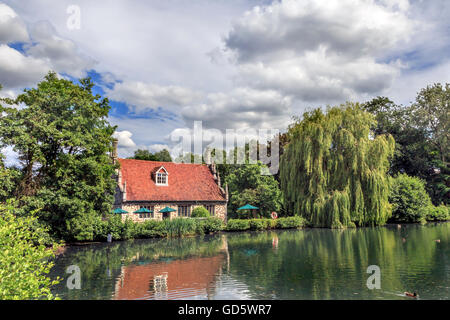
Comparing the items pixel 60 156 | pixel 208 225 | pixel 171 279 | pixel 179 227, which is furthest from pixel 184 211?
pixel 171 279

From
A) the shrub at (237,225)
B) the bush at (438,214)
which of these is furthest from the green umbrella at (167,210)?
the bush at (438,214)

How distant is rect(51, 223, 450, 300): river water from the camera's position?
12.7 m

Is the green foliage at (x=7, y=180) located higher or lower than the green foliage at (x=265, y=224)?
higher

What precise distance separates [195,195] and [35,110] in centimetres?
1999

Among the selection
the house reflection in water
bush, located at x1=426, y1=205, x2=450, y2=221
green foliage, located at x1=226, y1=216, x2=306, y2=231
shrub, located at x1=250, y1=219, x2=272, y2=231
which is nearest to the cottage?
green foliage, located at x1=226, y1=216, x2=306, y2=231

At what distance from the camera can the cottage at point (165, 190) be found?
3653 centimetres

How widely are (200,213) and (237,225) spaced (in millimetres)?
4304

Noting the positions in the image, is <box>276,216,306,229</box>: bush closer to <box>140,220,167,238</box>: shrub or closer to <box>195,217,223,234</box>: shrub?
<box>195,217,223,234</box>: shrub

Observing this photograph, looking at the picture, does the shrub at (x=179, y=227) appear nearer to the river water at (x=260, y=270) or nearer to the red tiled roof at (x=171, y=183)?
the red tiled roof at (x=171, y=183)

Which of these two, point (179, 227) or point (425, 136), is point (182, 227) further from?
point (425, 136)
